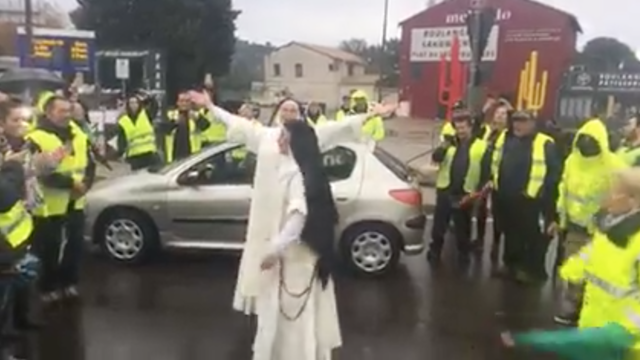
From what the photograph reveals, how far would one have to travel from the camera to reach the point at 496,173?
30.2ft

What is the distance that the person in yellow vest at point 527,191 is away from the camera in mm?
8562

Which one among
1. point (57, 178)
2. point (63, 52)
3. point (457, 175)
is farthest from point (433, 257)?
point (63, 52)

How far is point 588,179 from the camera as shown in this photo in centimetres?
720

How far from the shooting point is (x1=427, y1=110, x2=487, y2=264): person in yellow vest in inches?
380

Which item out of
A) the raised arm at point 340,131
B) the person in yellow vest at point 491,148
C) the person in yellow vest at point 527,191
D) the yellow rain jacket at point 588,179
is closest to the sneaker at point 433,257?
the person in yellow vest at point 491,148

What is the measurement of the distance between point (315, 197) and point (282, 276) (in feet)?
1.74

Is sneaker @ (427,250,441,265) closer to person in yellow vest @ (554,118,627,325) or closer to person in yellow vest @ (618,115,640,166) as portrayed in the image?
person in yellow vest @ (618,115,640,166)

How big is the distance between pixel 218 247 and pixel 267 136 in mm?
4090

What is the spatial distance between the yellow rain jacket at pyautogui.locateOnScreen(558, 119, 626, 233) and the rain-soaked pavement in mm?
1041

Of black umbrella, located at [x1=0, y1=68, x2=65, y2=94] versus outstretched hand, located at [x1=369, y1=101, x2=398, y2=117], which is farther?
black umbrella, located at [x1=0, y1=68, x2=65, y2=94]

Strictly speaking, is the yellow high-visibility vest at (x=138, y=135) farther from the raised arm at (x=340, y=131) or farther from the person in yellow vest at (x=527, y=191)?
the raised arm at (x=340, y=131)

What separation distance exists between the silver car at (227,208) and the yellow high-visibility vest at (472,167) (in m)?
0.77

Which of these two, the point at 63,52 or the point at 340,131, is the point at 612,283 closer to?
the point at 340,131

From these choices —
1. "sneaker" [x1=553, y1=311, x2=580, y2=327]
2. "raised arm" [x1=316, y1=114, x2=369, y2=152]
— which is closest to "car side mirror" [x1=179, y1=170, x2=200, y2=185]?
"raised arm" [x1=316, y1=114, x2=369, y2=152]
